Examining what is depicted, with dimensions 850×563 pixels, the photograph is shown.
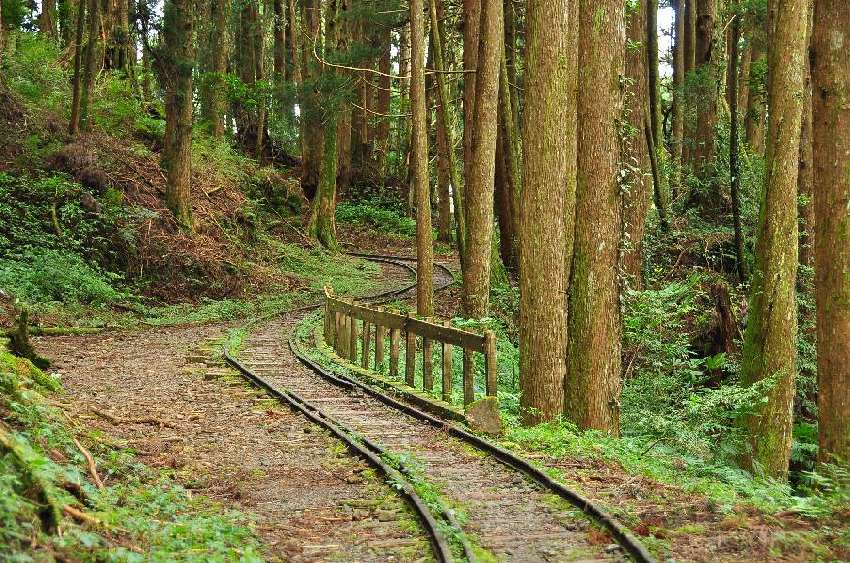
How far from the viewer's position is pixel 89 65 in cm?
2508

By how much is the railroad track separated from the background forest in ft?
3.42

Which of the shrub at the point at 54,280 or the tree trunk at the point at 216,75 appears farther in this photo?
the tree trunk at the point at 216,75

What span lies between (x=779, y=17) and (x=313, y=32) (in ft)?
89.4

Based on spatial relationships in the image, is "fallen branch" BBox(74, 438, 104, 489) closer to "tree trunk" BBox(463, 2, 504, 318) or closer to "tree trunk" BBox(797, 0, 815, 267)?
"tree trunk" BBox(463, 2, 504, 318)

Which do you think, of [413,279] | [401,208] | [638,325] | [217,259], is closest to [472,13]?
[638,325]

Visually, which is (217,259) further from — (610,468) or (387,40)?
(610,468)

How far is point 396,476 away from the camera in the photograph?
25.7 feet

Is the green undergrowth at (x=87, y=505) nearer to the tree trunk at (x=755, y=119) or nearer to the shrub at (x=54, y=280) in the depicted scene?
the shrub at (x=54, y=280)

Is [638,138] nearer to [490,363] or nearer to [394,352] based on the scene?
[394,352]

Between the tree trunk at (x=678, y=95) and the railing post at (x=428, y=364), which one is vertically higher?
the tree trunk at (x=678, y=95)

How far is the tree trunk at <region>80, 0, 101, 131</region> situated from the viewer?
925 inches

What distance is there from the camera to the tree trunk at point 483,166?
1652 centimetres

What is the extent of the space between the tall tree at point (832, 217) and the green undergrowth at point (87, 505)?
6.49 m

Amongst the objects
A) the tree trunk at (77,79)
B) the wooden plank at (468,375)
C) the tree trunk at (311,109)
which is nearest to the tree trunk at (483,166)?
the wooden plank at (468,375)
